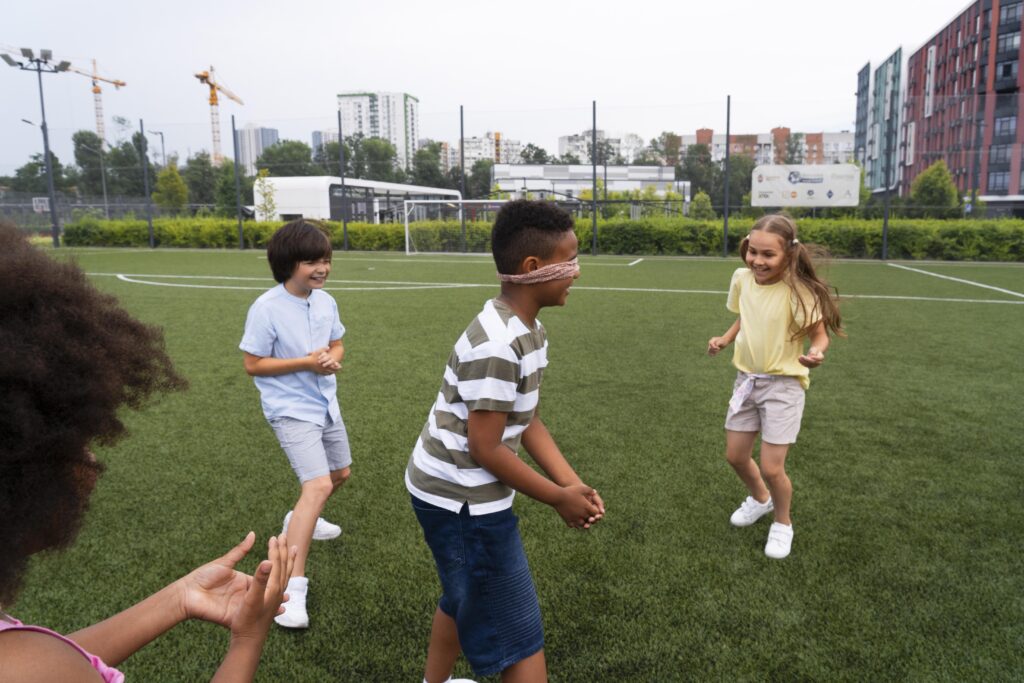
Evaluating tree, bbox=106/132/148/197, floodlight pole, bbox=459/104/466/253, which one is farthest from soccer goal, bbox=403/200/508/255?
tree, bbox=106/132/148/197

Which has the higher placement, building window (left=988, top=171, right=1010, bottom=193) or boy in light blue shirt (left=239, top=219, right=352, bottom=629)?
building window (left=988, top=171, right=1010, bottom=193)

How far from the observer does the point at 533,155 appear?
172ft

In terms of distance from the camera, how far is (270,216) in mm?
37688

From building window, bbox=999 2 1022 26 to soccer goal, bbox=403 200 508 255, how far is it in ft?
204

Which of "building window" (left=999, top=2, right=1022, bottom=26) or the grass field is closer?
the grass field

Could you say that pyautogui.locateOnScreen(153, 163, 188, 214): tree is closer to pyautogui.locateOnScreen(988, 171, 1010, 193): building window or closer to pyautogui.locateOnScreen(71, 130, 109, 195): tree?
pyautogui.locateOnScreen(71, 130, 109, 195): tree

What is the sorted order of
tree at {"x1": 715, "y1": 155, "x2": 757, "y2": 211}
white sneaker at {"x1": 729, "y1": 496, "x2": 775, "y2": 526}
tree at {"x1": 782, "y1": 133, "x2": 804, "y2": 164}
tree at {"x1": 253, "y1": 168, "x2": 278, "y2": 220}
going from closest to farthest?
white sneaker at {"x1": 729, "y1": 496, "x2": 775, "y2": 526} → tree at {"x1": 715, "y1": 155, "x2": 757, "y2": 211} → tree at {"x1": 253, "y1": 168, "x2": 278, "y2": 220} → tree at {"x1": 782, "y1": 133, "x2": 804, "y2": 164}

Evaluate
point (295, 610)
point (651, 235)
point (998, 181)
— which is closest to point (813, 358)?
point (295, 610)

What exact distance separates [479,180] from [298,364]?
32362 millimetres

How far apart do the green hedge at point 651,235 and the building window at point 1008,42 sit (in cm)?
5559

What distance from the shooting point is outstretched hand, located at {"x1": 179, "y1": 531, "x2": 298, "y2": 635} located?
52.9 inches

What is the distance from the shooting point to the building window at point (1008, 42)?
212ft

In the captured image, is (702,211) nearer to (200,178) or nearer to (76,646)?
(76,646)

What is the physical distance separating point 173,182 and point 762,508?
218 feet
